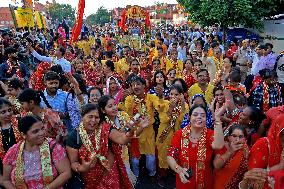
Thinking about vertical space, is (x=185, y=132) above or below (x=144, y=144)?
above

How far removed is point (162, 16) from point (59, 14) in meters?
19.2

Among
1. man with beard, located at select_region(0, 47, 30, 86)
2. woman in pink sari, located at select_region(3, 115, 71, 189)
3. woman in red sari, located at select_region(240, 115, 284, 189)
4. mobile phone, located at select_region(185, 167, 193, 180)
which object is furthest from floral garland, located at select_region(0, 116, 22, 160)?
man with beard, located at select_region(0, 47, 30, 86)

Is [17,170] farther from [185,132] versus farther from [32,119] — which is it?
[185,132]

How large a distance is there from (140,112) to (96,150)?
202 centimetres

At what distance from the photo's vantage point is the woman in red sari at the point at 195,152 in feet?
11.2

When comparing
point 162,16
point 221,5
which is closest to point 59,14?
point 162,16

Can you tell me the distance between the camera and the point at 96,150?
325cm

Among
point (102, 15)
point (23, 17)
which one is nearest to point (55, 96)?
point (23, 17)

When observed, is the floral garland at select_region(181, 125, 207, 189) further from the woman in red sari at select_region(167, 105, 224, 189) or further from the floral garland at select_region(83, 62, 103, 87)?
the floral garland at select_region(83, 62, 103, 87)

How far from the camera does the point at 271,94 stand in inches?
206

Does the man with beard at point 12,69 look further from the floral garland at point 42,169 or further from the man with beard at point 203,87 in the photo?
the floral garland at point 42,169

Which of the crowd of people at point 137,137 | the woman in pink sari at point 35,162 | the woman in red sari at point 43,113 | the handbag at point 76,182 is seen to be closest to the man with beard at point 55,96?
the crowd of people at point 137,137

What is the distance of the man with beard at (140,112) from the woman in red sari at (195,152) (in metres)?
1.75

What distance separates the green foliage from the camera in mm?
12854
